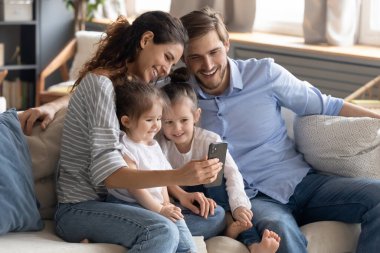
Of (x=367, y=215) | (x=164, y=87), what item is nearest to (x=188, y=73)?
(x=164, y=87)

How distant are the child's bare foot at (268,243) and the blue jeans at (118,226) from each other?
341mm

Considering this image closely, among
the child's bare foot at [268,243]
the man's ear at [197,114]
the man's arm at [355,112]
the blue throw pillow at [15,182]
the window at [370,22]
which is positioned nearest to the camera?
the blue throw pillow at [15,182]

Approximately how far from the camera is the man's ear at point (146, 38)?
2744 millimetres

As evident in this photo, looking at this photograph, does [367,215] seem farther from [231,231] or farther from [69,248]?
[69,248]

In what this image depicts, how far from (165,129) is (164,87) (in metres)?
0.15

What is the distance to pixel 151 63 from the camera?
274 centimetres

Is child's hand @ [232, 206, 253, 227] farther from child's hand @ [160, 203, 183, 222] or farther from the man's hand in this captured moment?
the man's hand

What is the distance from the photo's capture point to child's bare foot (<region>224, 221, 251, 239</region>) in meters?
2.75

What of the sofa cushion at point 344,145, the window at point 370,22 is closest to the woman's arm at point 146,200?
the sofa cushion at point 344,145

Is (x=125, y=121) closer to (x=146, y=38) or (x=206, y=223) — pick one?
(x=146, y=38)

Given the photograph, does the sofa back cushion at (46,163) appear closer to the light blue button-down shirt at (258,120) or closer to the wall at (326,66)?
the light blue button-down shirt at (258,120)

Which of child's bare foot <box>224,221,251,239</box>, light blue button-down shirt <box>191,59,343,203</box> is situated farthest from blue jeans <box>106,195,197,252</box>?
light blue button-down shirt <box>191,59,343,203</box>

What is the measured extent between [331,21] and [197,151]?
243 centimetres

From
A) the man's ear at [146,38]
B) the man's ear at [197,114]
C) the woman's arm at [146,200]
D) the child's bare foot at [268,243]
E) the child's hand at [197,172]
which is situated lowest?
the child's bare foot at [268,243]
